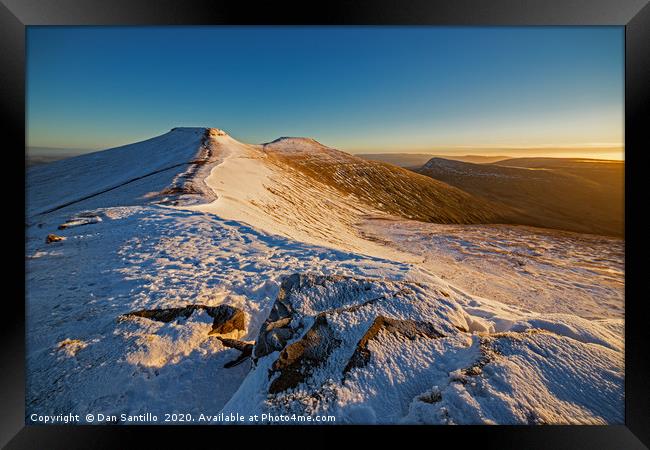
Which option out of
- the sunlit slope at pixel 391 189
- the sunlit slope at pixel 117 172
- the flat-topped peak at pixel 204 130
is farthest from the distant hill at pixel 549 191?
the flat-topped peak at pixel 204 130

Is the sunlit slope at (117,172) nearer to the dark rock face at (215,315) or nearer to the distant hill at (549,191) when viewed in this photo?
the dark rock face at (215,315)

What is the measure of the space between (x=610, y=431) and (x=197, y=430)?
5.14 m

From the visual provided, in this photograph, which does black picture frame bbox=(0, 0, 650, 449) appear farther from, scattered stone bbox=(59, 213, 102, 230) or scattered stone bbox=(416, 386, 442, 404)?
scattered stone bbox=(59, 213, 102, 230)

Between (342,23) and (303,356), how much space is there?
14.4 ft

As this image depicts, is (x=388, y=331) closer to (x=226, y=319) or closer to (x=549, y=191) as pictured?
(x=226, y=319)

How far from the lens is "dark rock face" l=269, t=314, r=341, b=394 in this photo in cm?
327

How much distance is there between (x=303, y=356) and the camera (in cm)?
338

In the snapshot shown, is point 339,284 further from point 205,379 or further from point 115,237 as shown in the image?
point 115,237

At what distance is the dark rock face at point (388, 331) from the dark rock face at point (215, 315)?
2237 millimetres

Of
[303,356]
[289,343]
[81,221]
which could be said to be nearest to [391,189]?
[81,221]

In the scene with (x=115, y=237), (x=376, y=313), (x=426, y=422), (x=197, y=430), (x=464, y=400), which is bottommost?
(x=197, y=430)

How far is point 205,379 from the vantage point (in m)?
3.91

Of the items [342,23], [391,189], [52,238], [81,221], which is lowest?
[52,238]

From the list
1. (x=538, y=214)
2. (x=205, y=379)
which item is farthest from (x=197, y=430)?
(x=538, y=214)
